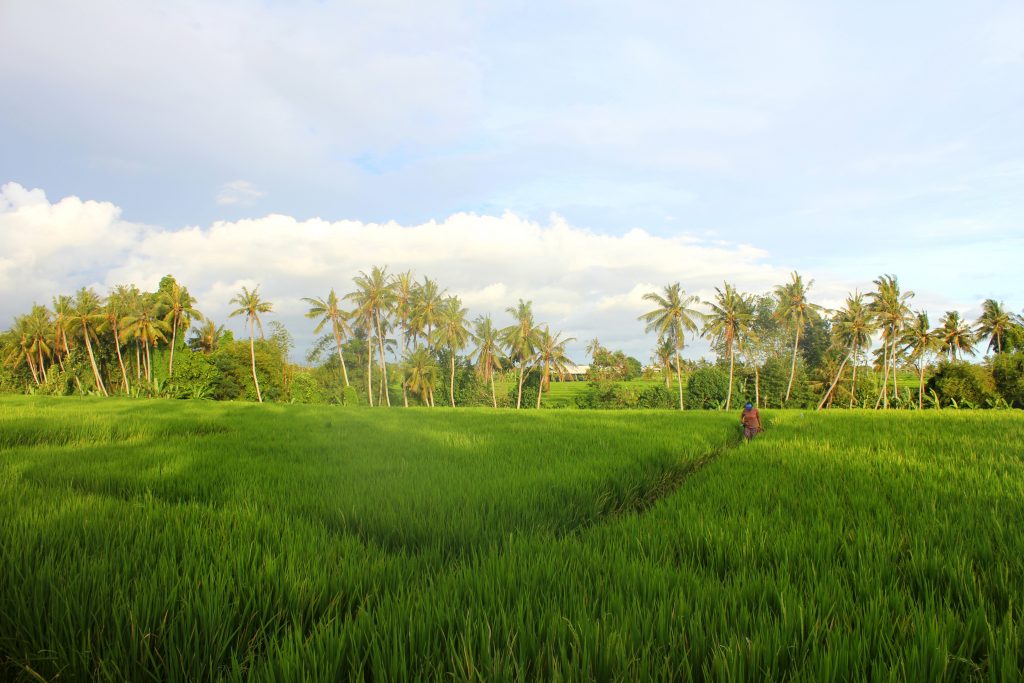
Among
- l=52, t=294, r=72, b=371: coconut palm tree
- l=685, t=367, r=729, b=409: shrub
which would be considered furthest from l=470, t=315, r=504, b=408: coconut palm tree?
l=52, t=294, r=72, b=371: coconut palm tree

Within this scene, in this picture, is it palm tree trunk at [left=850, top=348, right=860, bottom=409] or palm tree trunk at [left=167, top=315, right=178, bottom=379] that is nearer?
palm tree trunk at [left=167, top=315, right=178, bottom=379]

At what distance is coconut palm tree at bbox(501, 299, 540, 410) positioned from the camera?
43.4 metres

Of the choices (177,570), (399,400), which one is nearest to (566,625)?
(177,570)

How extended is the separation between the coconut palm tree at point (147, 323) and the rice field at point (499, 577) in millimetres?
41489

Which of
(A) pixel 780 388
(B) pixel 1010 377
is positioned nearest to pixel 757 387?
(A) pixel 780 388

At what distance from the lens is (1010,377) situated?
112ft

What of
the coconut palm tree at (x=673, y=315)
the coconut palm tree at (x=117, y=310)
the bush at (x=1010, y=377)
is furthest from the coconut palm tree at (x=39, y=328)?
the bush at (x=1010, y=377)

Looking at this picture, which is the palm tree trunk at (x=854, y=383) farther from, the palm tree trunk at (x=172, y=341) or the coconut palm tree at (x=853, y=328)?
the palm tree trunk at (x=172, y=341)

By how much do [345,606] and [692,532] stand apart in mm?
2160

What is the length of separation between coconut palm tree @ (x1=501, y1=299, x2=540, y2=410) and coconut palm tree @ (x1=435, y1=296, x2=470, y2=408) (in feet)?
13.3

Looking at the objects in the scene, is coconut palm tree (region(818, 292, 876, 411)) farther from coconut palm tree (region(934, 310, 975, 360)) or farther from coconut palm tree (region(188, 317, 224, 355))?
coconut palm tree (region(188, 317, 224, 355))

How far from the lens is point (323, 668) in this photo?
1.50 metres

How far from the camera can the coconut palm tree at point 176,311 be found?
39500mm

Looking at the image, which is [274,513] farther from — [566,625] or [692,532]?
[692,532]
